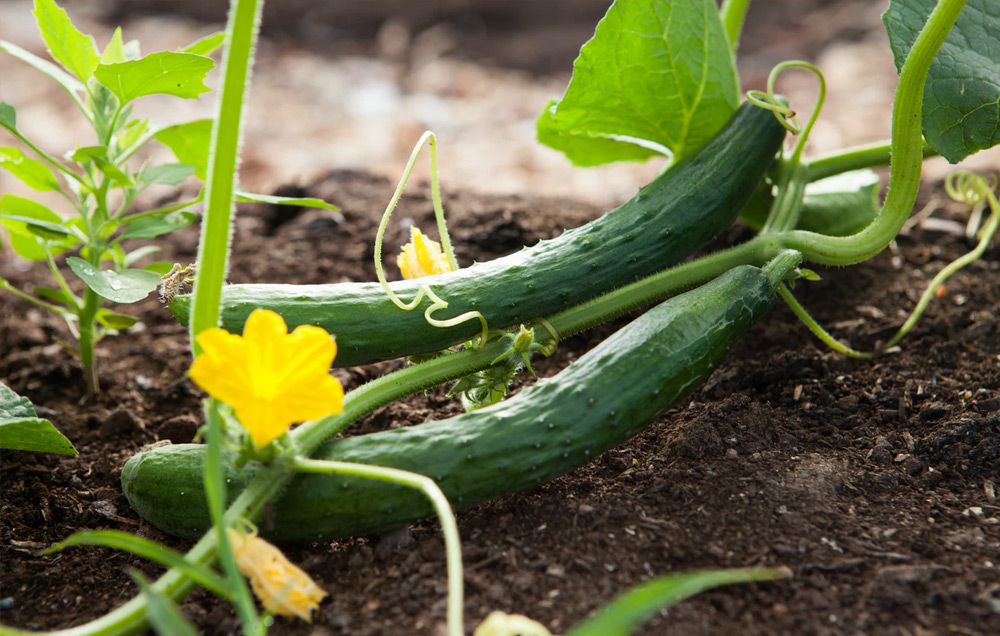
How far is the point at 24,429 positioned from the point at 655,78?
166 centimetres

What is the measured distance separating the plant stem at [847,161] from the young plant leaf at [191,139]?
1.60 metres

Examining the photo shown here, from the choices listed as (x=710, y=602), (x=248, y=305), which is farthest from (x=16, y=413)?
(x=710, y=602)

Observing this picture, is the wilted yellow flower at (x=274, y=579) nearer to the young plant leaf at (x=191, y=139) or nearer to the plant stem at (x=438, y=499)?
the plant stem at (x=438, y=499)

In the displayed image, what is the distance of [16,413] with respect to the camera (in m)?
1.83

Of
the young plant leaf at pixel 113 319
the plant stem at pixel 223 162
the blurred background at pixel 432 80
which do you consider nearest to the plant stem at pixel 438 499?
the plant stem at pixel 223 162

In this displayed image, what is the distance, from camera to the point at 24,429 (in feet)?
5.86

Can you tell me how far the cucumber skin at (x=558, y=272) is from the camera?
1.85 meters

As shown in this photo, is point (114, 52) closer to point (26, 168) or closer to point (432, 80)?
point (26, 168)

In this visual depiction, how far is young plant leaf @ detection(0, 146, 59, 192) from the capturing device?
2.09 metres

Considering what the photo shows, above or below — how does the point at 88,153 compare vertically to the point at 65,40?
below

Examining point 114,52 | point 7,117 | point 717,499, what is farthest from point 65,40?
point 717,499

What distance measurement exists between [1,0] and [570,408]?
6.07m

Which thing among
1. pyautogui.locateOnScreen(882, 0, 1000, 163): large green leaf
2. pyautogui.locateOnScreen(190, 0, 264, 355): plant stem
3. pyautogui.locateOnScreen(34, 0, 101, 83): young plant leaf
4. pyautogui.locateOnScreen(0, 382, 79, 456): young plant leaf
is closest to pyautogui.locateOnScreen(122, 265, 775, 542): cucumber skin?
pyautogui.locateOnScreen(0, 382, 79, 456): young plant leaf

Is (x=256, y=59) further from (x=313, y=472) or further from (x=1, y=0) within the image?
(x=313, y=472)
